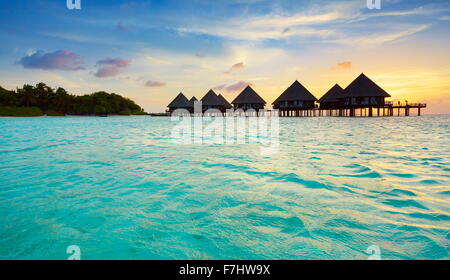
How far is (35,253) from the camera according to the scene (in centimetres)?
221

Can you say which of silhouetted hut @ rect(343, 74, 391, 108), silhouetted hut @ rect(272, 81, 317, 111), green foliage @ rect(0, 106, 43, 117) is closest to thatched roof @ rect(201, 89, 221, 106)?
silhouetted hut @ rect(272, 81, 317, 111)

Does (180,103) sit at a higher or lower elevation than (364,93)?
lower

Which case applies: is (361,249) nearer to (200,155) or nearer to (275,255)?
(275,255)

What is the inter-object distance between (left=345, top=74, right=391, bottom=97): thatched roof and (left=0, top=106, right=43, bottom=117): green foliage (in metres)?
68.5

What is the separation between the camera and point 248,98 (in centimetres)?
4031

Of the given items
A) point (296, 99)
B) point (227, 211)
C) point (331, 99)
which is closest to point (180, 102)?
point (296, 99)

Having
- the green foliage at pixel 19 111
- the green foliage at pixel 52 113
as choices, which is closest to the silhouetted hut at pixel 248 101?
the green foliage at pixel 19 111

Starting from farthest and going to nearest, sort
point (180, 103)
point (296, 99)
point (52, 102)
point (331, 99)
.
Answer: point (52, 102), point (180, 103), point (331, 99), point (296, 99)

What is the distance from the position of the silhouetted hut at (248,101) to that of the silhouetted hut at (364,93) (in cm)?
1316

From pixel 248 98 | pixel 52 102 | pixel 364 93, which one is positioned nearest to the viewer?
pixel 364 93

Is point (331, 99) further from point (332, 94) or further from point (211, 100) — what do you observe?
point (211, 100)

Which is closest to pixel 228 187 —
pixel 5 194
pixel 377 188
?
pixel 377 188

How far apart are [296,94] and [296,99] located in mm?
956

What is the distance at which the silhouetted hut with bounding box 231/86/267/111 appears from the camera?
40.0 metres
